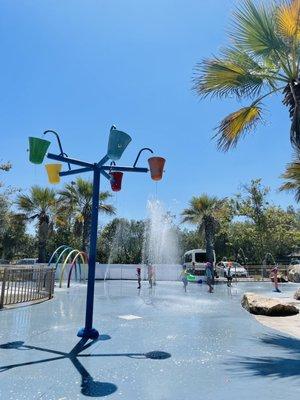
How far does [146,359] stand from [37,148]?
135 inches

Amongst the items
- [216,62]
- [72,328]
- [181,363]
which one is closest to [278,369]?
[181,363]

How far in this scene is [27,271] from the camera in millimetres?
11258

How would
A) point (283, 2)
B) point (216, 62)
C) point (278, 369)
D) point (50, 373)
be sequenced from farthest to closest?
point (216, 62)
point (283, 2)
point (278, 369)
point (50, 373)

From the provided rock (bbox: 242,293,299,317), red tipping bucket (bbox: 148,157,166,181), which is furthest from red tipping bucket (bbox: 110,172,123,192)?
rock (bbox: 242,293,299,317)

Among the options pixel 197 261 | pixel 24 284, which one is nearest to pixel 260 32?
pixel 24 284

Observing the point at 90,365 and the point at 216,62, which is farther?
the point at 216,62

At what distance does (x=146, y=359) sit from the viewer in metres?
5.31

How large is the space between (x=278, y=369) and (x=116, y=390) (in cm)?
205

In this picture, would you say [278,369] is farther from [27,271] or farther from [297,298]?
[297,298]

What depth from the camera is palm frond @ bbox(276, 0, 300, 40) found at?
7.25 metres

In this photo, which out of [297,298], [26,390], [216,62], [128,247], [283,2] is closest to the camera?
[26,390]

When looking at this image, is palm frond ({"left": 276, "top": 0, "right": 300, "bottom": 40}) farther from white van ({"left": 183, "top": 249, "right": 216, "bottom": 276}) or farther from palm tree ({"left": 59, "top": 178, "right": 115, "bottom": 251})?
white van ({"left": 183, "top": 249, "right": 216, "bottom": 276})

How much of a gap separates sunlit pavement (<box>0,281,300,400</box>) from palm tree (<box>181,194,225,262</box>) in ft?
74.6

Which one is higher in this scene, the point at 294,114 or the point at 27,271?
the point at 294,114
